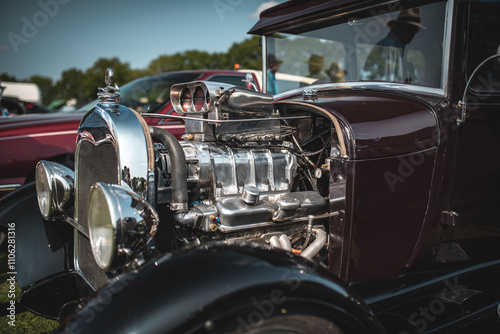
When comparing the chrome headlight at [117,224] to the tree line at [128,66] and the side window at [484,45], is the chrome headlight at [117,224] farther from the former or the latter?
the tree line at [128,66]

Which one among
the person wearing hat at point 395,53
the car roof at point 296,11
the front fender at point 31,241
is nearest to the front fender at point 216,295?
the front fender at point 31,241

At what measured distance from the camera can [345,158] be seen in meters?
1.69

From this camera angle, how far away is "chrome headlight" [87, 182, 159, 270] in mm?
1258

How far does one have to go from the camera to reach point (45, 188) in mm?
2025

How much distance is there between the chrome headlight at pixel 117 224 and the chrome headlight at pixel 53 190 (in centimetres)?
75

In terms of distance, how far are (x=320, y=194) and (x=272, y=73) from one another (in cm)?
151

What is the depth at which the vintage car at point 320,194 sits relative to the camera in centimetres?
141

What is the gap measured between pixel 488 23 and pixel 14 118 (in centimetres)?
429

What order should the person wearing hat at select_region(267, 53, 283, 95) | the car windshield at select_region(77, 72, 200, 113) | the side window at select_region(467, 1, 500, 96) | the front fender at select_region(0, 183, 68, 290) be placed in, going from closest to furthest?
1. the side window at select_region(467, 1, 500, 96)
2. the front fender at select_region(0, 183, 68, 290)
3. the person wearing hat at select_region(267, 53, 283, 95)
4. the car windshield at select_region(77, 72, 200, 113)

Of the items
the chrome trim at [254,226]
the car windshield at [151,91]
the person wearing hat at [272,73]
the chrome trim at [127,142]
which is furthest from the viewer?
the car windshield at [151,91]

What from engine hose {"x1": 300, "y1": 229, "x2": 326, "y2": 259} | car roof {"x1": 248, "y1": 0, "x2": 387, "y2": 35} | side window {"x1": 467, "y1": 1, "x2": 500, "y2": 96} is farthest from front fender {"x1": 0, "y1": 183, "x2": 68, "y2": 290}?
side window {"x1": 467, "y1": 1, "x2": 500, "y2": 96}

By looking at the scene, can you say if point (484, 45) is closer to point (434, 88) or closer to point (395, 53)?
point (434, 88)

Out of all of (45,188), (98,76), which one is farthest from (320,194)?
(98,76)

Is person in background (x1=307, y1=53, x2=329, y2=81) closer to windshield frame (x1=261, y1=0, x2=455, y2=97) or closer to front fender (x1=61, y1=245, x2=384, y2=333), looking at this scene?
windshield frame (x1=261, y1=0, x2=455, y2=97)
